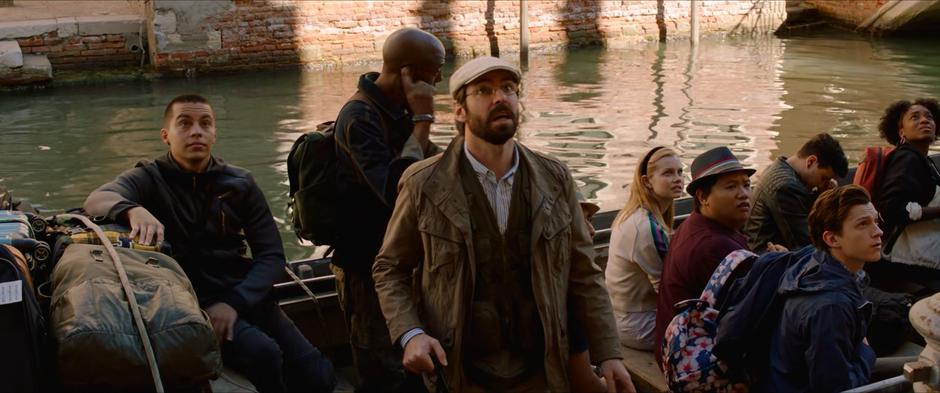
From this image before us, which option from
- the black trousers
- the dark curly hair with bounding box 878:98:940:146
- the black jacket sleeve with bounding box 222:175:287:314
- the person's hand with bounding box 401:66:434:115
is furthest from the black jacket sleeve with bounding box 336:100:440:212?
the dark curly hair with bounding box 878:98:940:146

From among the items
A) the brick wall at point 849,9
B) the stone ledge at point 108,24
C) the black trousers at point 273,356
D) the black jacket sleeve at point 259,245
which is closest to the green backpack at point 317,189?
the black jacket sleeve at point 259,245

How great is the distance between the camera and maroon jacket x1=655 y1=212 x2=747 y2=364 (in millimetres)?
3330

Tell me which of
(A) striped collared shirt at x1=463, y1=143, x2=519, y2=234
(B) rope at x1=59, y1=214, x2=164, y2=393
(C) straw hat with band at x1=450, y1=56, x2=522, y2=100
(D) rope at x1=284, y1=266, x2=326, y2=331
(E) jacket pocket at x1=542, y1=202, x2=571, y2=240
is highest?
(C) straw hat with band at x1=450, y1=56, x2=522, y2=100

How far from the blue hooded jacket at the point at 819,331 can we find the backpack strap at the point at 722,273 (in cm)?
17

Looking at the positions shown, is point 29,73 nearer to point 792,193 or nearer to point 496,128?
point 792,193

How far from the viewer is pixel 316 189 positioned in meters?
3.37

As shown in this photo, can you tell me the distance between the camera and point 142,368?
2357mm

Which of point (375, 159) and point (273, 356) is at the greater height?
point (375, 159)

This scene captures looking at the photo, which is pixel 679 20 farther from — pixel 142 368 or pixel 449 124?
pixel 142 368

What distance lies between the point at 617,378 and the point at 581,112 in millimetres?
9415

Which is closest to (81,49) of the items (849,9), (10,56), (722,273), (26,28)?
(26,28)

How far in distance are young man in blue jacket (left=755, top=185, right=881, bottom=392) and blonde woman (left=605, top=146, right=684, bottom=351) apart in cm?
71

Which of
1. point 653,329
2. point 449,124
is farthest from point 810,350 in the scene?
point 449,124

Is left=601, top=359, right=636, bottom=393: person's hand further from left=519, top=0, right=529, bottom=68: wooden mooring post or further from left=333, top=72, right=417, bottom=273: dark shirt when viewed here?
left=519, top=0, right=529, bottom=68: wooden mooring post
